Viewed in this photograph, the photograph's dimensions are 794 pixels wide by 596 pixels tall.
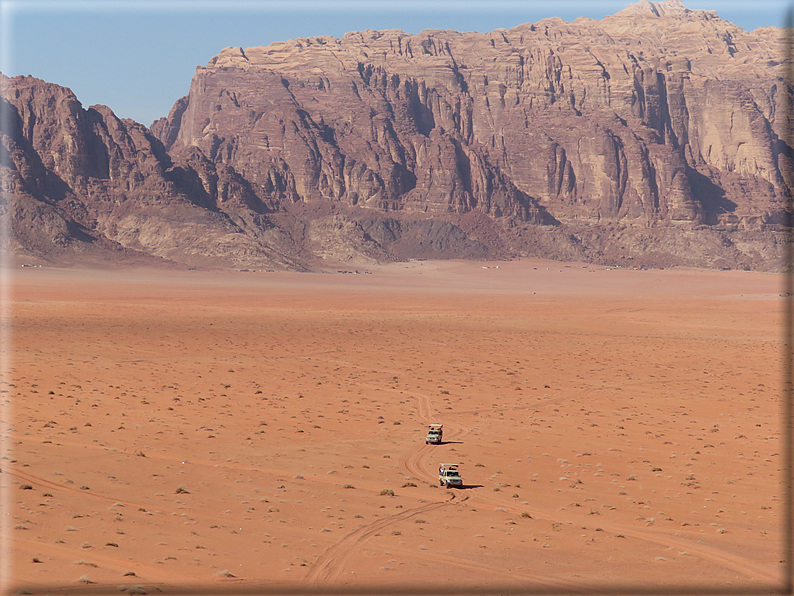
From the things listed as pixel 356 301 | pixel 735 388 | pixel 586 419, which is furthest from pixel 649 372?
pixel 356 301

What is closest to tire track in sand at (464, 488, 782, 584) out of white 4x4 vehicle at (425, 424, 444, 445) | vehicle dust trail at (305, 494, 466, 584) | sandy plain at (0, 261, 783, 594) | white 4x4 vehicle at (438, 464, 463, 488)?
sandy plain at (0, 261, 783, 594)

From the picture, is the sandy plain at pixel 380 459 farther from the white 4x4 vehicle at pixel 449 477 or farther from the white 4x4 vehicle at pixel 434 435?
the white 4x4 vehicle at pixel 434 435

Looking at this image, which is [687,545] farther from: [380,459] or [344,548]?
[380,459]

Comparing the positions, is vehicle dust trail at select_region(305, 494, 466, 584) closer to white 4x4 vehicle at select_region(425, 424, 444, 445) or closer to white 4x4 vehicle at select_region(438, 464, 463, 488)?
white 4x4 vehicle at select_region(438, 464, 463, 488)

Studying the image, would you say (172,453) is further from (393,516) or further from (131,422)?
(393,516)

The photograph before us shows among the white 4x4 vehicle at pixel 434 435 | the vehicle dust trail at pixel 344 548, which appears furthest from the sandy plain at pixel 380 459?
the white 4x4 vehicle at pixel 434 435

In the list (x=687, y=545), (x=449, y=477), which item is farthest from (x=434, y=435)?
(x=687, y=545)
